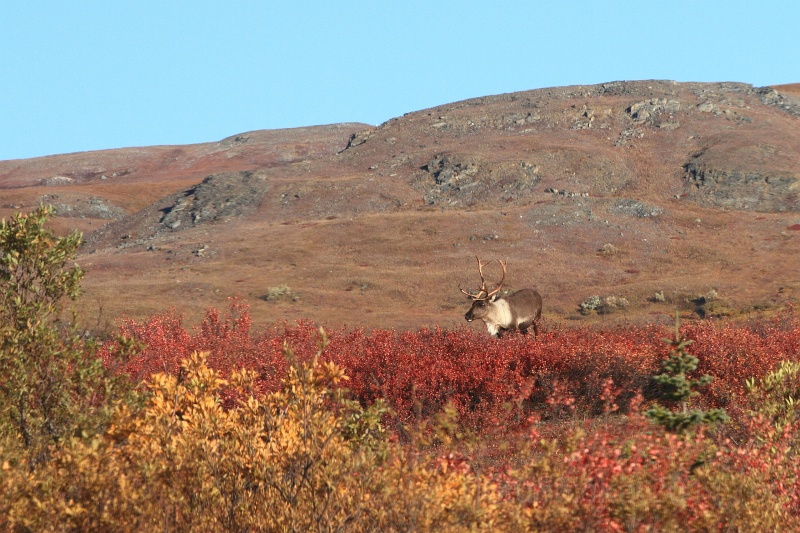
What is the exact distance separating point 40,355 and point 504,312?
14966 millimetres

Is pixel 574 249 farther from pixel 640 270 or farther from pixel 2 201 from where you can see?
pixel 2 201

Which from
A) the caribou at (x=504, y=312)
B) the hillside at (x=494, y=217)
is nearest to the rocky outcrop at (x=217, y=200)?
the hillside at (x=494, y=217)

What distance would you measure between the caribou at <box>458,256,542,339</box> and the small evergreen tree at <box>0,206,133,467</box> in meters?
13.5

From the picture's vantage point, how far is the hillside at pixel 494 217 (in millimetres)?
41625

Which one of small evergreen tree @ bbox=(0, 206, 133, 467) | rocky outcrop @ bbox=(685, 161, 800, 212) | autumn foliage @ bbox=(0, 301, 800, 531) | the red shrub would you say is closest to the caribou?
the red shrub

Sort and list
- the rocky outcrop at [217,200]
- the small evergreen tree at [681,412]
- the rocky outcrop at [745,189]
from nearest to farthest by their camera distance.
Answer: the small evergreen tree at [681,412], the rocky outcrop at [745,189], the rocky outcrop at [217,200]

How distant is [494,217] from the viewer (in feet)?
185

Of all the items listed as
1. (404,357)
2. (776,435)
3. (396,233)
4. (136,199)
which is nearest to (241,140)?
(136,199)

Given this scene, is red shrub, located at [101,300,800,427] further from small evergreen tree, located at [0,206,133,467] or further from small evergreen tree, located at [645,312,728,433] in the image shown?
small evergreen tree, located at [0,206,133,467]

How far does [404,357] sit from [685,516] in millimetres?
10051

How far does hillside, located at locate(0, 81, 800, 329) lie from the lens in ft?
137

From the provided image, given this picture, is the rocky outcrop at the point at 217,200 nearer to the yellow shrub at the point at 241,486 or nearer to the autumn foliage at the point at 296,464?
the autumn foliage at the point at 296,464

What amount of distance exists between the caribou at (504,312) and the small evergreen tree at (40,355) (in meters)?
13.5

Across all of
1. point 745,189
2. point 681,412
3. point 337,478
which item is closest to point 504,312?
point 681,412
